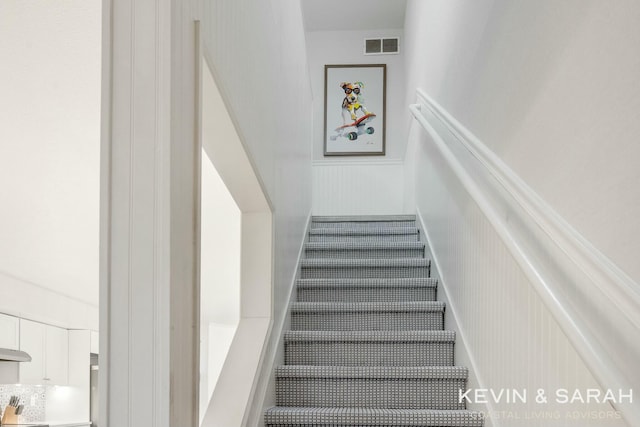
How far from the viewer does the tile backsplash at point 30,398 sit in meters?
7.11

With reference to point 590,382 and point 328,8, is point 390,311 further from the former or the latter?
point 328,8

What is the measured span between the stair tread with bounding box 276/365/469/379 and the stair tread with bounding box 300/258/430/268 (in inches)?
46.8

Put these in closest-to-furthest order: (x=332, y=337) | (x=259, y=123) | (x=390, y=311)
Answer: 1. (x=259, y=123)
2. (x=332, y=337)
3. (x=390, y=311)

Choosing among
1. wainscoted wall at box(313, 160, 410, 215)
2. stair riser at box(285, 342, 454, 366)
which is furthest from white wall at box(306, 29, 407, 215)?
stair riser at box(285, 342, 454, 366)

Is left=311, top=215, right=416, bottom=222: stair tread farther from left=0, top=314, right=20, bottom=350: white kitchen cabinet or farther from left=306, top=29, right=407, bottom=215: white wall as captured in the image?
left=0, top=314, right=20, bottom=350: white kitchen cabinet

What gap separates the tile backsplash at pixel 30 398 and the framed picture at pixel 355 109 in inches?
157

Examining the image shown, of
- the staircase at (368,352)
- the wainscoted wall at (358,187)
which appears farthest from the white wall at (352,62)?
the staircase at (368,352)

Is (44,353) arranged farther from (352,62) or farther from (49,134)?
(49,134)

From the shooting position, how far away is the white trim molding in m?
1.26

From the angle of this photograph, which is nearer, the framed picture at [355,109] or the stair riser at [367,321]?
the stair riser at [367,321]

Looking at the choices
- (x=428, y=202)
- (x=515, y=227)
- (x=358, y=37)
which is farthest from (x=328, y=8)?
(x=515, y=227)

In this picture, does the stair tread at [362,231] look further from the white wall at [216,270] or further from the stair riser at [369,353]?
the stair riser at [369,353]

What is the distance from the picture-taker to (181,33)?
1.55 m

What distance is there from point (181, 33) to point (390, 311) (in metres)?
2.50
